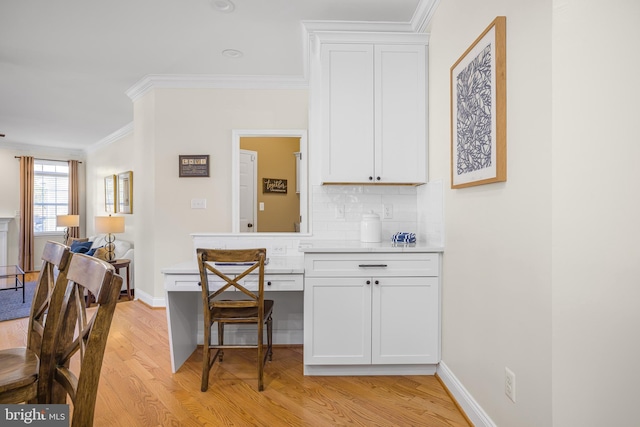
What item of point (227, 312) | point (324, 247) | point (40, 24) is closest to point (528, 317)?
point (324, 247)

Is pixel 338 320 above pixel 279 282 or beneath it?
beneath

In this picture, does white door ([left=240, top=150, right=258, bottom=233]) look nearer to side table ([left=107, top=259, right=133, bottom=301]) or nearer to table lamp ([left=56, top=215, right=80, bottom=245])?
side table ([left=107, top=259, right=133, bottom=301])

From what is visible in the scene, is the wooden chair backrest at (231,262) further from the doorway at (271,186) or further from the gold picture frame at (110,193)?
the gold picture frame at (110,193)

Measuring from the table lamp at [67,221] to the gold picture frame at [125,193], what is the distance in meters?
1.73

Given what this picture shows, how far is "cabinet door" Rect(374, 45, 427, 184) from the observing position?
247cm

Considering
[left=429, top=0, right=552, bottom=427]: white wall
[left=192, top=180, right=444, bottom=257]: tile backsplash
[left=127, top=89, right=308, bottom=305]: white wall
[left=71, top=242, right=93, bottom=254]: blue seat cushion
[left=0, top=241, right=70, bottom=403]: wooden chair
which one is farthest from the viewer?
[left=71, top=242, right=93, bottom=254]: blue seat cushion

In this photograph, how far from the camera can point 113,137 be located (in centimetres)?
607

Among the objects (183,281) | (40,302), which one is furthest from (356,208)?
(40,302)

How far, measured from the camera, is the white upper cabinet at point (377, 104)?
8.09 ft

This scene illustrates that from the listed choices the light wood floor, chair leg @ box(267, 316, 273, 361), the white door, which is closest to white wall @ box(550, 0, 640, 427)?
the light wood floor

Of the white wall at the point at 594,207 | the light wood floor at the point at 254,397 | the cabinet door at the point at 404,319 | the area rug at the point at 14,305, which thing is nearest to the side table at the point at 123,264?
the area rug at the point at 14,305

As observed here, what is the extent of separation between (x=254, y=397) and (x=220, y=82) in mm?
3263

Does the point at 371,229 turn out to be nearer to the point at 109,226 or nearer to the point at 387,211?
the point at 387,211

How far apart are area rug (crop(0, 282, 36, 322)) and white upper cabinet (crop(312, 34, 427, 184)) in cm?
383
